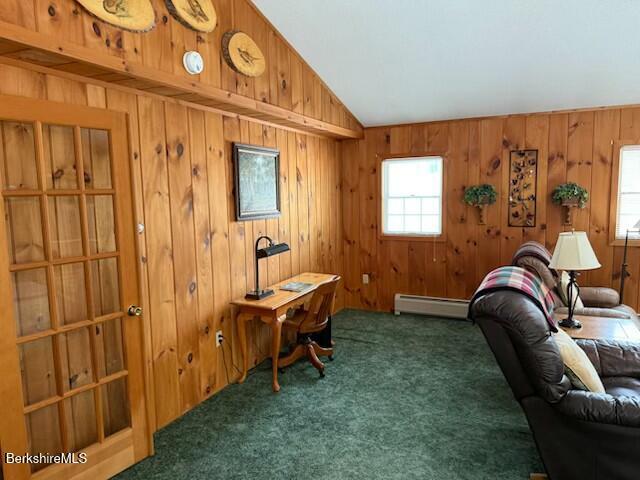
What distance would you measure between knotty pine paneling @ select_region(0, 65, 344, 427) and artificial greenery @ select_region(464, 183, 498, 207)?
90.1 inches

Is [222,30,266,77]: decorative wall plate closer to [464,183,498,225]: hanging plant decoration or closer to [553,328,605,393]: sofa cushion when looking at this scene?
[464,183,498,225]: hanging plant decoration

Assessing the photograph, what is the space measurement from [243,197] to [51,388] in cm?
201

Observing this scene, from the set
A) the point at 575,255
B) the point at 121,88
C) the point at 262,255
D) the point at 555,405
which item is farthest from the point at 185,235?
the point at 575,255

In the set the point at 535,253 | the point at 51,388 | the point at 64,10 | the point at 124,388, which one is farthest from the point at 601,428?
the point at 64,10

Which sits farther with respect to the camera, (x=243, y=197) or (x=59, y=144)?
(x=243, y=197)

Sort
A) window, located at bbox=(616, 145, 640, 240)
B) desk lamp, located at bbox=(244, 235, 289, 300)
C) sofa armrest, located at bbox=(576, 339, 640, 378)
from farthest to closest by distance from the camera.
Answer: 1. window, located at bbox=(616, 145, 640, 240)
2. desk lamp, located at bbox=(244, 235, 289, 300)
3. sofa armrest, located at bbox=(576, 339, 640, 378)

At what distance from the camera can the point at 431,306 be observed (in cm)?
527

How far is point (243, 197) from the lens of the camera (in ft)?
12.1

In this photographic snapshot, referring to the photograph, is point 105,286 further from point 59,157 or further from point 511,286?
point 511,286

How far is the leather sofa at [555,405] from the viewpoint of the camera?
1969 millimetres

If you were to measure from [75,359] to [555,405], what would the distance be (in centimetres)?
250

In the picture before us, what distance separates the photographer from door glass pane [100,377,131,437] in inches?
96.9

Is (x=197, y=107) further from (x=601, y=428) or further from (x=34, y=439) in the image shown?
(x=601, y=428)
